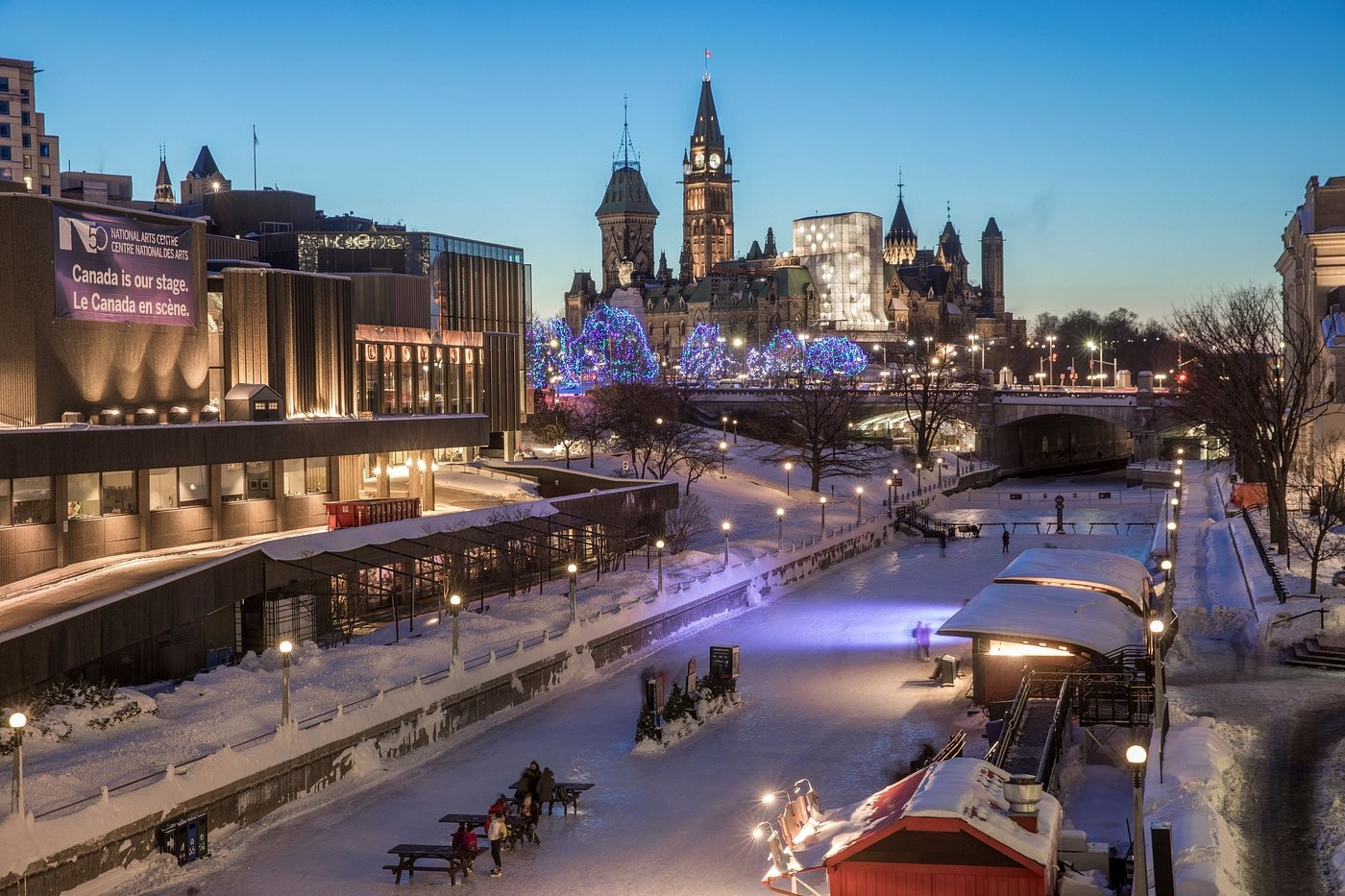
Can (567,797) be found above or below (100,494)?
below

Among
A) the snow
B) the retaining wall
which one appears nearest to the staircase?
the snow

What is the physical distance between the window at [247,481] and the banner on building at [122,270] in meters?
5.46

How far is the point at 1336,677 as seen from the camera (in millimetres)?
32531

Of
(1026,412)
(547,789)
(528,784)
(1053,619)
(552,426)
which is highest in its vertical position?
(1026,412)

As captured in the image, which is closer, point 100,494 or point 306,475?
point 100,494

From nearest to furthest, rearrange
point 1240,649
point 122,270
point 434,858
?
1. point 434,858
2. point 1240,649
3. point 122,270

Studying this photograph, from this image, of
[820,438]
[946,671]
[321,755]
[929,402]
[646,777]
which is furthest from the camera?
[929,402]

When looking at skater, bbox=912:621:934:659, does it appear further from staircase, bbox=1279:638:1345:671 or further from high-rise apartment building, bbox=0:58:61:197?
high-rise apartment building, bbox=0:58:61:197

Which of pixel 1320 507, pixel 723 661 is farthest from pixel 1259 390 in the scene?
pixel 723 661

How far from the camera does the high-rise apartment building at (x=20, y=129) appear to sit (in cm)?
11331

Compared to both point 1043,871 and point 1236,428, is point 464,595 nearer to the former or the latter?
point 1043,871

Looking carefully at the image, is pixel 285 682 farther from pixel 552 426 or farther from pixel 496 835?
pixel 552 426

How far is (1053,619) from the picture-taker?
3288cm

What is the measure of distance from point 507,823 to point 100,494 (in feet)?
71.0
